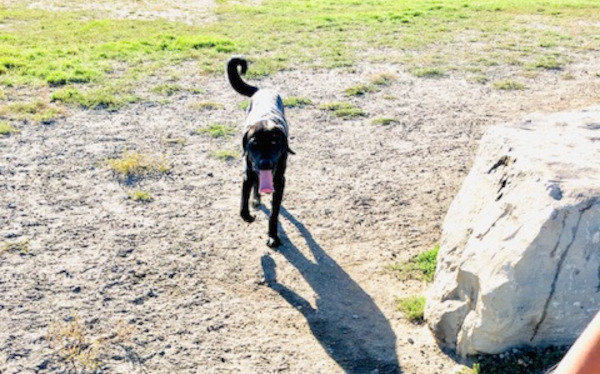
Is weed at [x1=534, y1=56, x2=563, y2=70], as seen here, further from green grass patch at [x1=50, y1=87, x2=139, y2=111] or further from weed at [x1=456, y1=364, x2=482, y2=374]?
weed at [x1=456, y1=364, x2=482, y2=374]

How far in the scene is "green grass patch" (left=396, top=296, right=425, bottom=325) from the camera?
5.99m

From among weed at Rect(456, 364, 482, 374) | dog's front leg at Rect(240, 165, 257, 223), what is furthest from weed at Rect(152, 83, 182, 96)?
weed at Rect(456, 364, 482, 374)

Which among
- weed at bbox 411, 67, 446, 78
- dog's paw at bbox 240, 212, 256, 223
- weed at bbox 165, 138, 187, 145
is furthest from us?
weed at bbox 411, 67, 446, 78

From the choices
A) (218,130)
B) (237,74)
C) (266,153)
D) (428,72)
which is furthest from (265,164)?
(428,72)

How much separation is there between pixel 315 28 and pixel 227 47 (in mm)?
3916

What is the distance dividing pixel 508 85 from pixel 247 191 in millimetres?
8076

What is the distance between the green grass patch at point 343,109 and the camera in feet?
37.9

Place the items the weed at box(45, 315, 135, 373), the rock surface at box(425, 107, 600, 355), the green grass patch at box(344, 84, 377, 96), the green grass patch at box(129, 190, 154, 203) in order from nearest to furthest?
the rock surface at box(425, 107, 600, 355), the weed at box(45, 315, 135, 373), the green grass patch at box(129, 190, 154, 203), the green grass patch at box(344, 84, 377, 96)

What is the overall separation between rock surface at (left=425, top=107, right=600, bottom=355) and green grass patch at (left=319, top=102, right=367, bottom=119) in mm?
5875

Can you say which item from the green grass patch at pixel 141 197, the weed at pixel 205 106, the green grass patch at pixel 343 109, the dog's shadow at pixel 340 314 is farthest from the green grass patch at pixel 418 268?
the weed at pixel 205 106

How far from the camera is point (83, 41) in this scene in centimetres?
1675

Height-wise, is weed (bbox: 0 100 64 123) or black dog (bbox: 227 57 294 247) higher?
black dog (bbox: 227 57 294 247)

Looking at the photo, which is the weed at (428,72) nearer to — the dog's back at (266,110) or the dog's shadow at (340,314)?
the dog's back at (266,110)

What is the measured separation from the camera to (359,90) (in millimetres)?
12844
